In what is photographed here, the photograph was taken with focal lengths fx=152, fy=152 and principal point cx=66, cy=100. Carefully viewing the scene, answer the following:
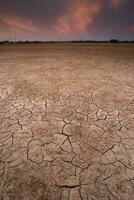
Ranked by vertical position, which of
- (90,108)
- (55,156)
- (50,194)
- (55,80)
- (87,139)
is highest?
(55,80)

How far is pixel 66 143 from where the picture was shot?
5.94 feet

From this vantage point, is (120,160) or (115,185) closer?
(115,185)

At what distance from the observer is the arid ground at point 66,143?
4.35ft

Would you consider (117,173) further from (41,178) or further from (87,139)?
(41,178)

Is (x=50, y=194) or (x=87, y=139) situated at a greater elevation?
(x=87, y=139)

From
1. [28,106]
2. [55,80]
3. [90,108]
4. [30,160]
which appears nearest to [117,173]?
[30,160]

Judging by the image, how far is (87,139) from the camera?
6.14 ft

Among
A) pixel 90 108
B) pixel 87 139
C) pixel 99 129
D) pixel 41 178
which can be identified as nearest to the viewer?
pixel 41 178

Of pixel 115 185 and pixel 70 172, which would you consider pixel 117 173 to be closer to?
pixel 115 185

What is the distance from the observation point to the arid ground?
1.33 meters

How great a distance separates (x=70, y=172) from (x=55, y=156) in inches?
9.7

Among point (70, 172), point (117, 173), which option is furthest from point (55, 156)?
point (117, 173)

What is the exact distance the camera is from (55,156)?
5.33 feet

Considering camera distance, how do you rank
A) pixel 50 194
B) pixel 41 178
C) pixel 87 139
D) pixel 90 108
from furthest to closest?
pixel 90 108
pixel 87 139
pixel 41 178
pixel 50 194
